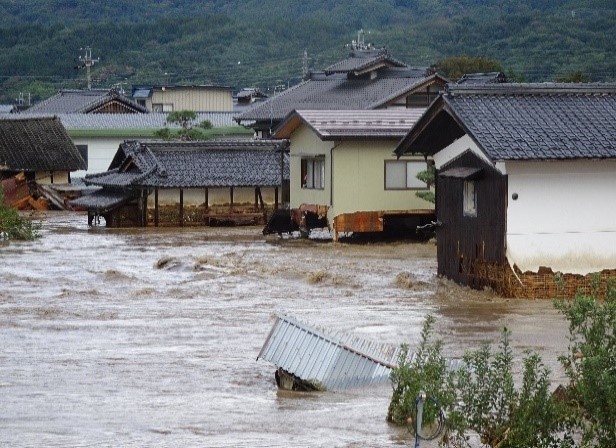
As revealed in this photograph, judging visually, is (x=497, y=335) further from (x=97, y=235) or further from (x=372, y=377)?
(x=97, y=235)

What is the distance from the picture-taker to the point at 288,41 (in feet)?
341

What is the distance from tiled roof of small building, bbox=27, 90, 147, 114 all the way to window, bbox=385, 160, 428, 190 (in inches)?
1417

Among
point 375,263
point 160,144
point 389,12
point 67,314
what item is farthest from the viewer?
point 389,12

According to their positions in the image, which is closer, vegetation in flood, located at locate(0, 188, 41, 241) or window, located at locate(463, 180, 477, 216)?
window, located at locate(463, 180, 477, 216)

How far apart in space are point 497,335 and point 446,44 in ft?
267

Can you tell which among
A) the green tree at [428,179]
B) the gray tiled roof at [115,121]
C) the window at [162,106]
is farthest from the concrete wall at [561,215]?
the window at [162,106]

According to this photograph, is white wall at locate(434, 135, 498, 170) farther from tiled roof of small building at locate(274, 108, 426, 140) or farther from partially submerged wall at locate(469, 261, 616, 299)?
tiled roof of small building at locate(274, 108, 426, 140)

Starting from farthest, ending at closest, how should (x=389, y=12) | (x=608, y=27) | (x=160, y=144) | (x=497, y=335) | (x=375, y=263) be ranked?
1. (x=389, y=12)
2. (x=608, y=27)
3. (x=160, y=144)
4. (x=375, y=263)
5. (x=497, y=335)

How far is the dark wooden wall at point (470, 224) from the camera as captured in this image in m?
18.7

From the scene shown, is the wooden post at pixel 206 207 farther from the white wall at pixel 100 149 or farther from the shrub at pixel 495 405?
the shrub at pixel 495 405

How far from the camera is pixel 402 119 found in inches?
1219

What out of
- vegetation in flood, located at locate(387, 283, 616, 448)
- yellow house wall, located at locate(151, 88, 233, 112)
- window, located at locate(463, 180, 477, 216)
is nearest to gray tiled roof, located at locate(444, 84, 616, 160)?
window, located at locate(463, 180, 477, 216)

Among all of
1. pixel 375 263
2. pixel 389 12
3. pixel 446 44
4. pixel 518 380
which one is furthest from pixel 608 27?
pixel 518 380

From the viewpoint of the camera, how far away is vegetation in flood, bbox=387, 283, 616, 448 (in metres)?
8.40
